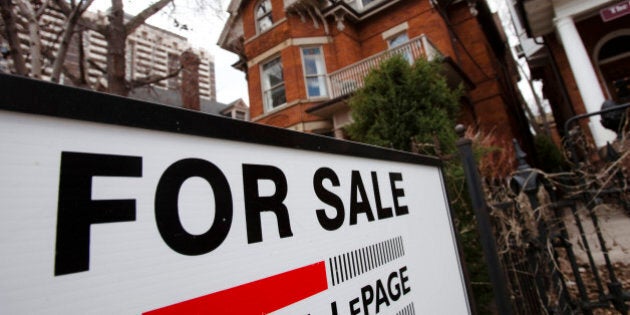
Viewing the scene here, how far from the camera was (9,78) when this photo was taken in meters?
0.48

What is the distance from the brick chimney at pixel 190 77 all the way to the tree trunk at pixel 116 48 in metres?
1.93

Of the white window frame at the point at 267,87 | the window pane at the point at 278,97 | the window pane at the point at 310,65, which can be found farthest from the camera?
the white window frame at the point at 267,87

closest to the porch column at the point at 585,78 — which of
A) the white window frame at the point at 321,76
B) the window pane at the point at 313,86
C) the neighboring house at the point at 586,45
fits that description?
the neighboring house at the point at 586,45

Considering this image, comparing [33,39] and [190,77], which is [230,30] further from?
[33,39]

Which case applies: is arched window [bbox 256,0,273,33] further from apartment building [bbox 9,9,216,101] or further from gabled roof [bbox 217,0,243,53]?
apartment building [bbox 9,9,216,101]

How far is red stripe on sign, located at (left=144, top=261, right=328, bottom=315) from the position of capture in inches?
24.9

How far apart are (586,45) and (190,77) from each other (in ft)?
40.5

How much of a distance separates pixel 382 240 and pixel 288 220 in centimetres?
50

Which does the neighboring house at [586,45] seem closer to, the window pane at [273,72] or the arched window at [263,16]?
the window pane at [273,72]

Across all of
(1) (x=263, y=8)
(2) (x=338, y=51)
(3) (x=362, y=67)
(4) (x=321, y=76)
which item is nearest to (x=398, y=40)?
(2) (x=338, y=51)

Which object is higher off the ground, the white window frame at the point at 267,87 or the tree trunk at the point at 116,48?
the white window frame at the point at 267,87

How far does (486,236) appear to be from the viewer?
174 centimetres

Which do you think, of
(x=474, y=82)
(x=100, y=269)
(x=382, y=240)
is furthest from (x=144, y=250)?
(x=474, y=82)

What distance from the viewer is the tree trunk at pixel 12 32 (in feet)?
11.3
